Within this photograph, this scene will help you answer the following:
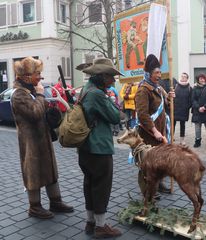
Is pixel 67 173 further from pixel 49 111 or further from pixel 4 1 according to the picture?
pixel 4 1

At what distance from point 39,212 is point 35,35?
21.6 metres

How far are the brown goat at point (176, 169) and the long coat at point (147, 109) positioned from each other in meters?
0.59

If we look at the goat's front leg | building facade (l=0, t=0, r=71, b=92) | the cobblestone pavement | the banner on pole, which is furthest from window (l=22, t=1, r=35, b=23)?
the goat's front leg

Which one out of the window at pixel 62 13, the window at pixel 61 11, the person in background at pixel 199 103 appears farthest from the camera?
the window at pixel 62 13

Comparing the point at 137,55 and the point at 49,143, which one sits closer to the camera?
the point at 49,143

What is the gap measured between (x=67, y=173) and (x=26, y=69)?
9.88 ft

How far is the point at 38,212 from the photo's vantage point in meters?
4.76

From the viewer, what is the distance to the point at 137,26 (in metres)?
5.76

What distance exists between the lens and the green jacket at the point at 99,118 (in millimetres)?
3859

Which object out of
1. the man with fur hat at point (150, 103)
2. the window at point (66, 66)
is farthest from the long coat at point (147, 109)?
the window at point (66, 66)

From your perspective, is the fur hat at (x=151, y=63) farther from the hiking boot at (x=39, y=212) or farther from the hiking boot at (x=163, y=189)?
the hiking boot at (x=39, y=212)

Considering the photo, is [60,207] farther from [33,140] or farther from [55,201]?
[33,140]

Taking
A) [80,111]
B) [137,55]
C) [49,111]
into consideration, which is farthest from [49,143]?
[137,55]

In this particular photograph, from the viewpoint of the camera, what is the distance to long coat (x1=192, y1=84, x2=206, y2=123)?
9367 mm
